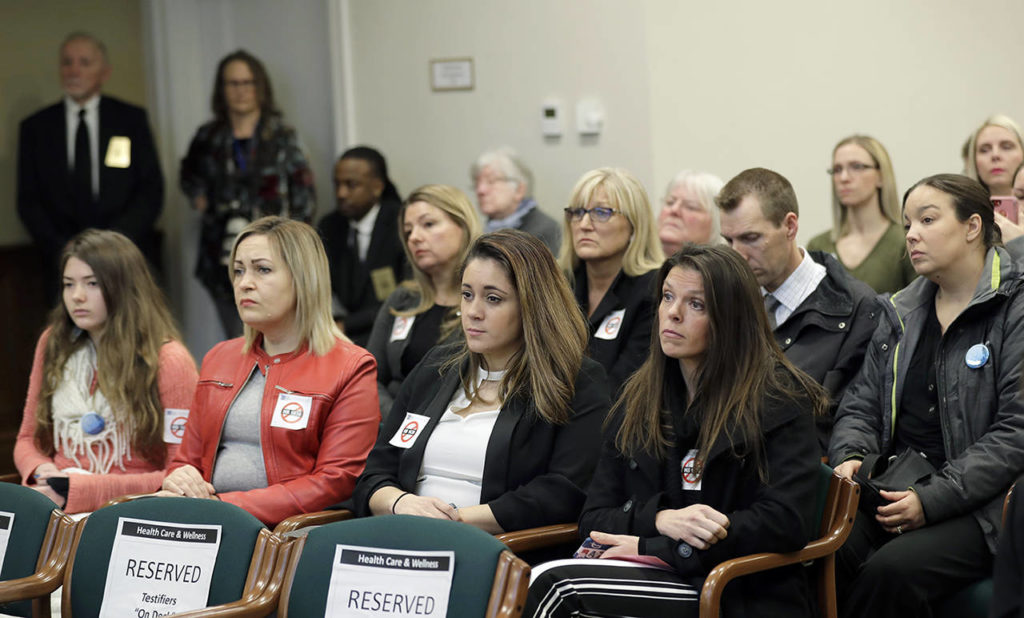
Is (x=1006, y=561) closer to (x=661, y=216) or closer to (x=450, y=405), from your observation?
(x=450, y=405)

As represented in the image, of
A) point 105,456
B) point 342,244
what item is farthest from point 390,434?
point 342,244

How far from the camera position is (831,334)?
3379 millimetres

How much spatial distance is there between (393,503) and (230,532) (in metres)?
0.50

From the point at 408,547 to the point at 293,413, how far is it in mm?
1031

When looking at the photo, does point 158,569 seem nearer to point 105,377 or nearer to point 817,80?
point 105,377

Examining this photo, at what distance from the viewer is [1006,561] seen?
79.7 inches

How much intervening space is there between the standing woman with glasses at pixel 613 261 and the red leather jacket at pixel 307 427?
0.87m

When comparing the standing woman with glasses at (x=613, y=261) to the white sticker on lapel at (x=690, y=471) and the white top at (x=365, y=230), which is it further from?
the white top at (x=365, y=230)

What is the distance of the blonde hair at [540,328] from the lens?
2889 mm

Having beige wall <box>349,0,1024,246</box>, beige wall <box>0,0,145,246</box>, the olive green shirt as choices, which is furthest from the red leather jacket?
beige wall <box>0,0,145,246</box>

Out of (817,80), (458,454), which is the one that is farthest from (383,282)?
(458,454)

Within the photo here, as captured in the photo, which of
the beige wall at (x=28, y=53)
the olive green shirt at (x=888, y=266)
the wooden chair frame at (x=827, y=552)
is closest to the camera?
the wooden chair frame at (x=827, y=552)

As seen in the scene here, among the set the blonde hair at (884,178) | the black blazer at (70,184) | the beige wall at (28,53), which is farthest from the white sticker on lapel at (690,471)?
the beige wall at (28,53)

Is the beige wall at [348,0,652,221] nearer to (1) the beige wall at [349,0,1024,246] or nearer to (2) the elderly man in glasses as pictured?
(1) the beige wall at [349,0,1024,246]
